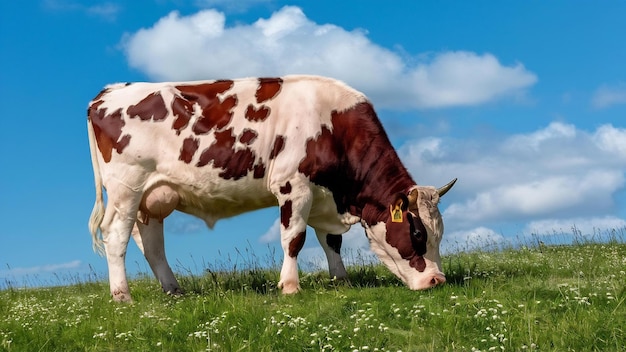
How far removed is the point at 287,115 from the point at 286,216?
171 cm

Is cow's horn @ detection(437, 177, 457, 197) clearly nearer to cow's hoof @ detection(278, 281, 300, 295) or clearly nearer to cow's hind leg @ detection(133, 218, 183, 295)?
cow's hoof @ detection(278, 281, 300, 295)

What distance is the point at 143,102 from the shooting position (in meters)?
13.0

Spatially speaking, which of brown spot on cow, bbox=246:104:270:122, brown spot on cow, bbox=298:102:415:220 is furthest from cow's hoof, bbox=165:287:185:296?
brown spot on cow, bbox=246:104:270:122

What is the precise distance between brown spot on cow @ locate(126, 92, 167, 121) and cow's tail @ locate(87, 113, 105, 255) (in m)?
1.11

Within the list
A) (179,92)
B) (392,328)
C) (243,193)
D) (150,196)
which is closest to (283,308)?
(392,328)

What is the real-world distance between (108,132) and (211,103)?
1919mm

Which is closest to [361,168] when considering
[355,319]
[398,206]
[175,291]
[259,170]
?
[398,206]

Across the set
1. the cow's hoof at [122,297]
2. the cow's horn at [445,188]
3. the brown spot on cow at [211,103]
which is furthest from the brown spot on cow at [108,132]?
the cow's horn at [445,188]

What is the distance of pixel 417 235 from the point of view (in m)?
12.0

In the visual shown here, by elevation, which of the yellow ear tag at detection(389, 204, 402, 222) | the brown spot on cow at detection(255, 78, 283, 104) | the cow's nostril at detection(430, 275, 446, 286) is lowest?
the cow's nostril at detection(430, 275, 446, 286)

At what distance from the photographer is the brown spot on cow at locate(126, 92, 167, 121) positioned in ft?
41.8

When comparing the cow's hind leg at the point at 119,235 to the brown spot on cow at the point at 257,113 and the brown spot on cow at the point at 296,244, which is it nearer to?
the brown spot on cow at the point at 257,113

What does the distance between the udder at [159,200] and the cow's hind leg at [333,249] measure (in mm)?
2685

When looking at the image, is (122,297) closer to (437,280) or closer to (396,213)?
(396,213)
